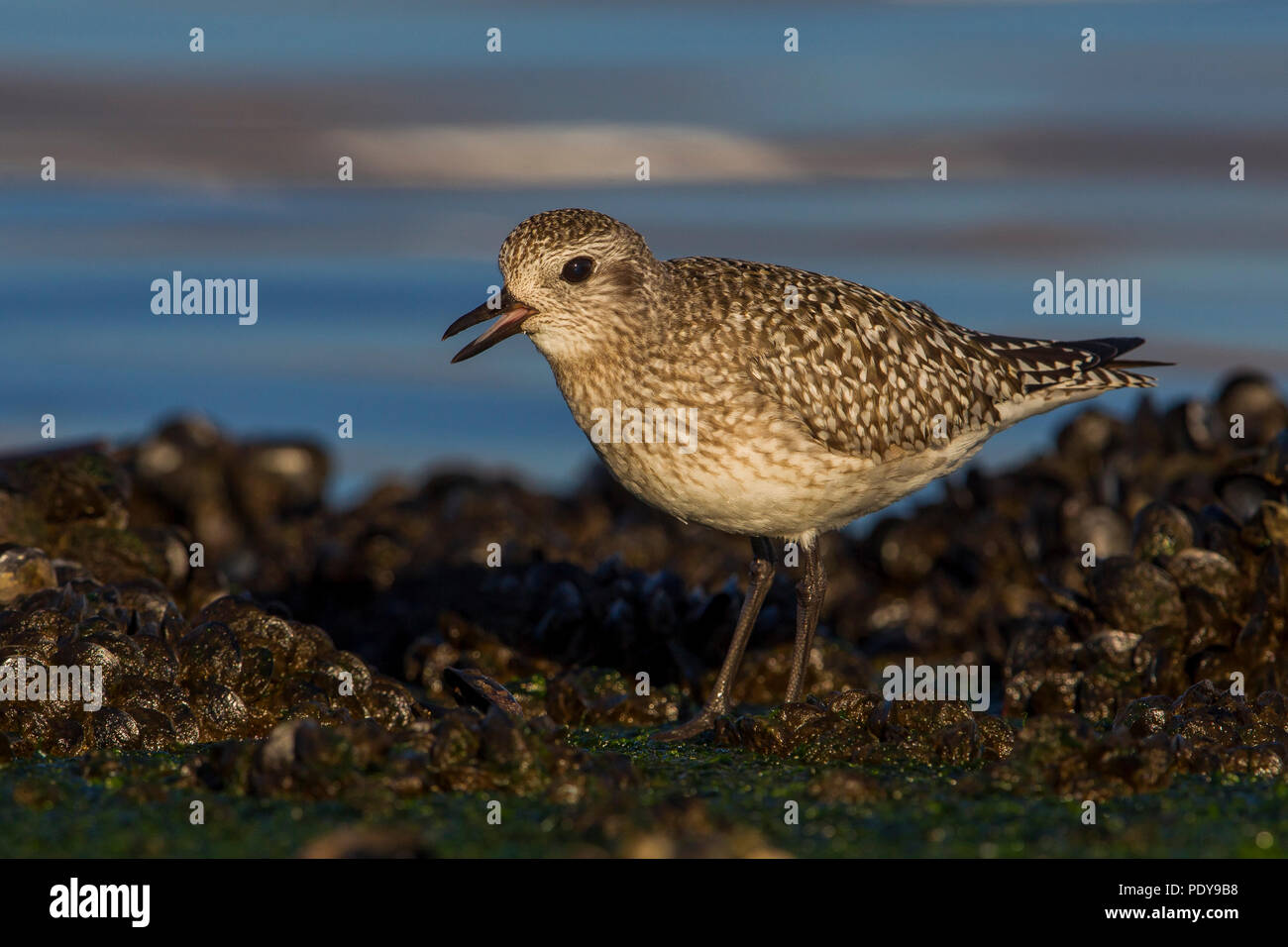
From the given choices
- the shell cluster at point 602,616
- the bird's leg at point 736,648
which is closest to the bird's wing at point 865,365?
the bird's leg at point 736,648

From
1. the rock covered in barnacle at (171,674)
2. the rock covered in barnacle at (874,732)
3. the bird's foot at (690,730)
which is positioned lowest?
the bird's foot at (690,730)

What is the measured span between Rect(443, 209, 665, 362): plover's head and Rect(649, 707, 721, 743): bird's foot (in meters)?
2.14

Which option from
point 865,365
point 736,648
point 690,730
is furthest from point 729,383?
point 690,730

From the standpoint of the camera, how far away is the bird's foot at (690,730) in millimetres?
7346

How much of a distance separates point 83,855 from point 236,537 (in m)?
9.34

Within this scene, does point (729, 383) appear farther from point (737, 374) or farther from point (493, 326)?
point (493, 326)

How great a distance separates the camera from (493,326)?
781cm

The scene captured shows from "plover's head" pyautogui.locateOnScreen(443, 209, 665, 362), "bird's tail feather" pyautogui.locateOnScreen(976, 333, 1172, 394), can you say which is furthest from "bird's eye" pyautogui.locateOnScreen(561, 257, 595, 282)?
"bird's tail feather" pyautogui.locateOnScreen(976, 333, 1172, 394)

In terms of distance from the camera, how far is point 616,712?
8.08m

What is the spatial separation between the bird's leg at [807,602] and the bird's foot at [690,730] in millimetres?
831

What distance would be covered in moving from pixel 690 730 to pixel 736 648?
3.37 ft

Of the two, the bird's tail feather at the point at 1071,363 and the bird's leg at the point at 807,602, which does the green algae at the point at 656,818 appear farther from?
the bird's tail feather at the point at 1071,363

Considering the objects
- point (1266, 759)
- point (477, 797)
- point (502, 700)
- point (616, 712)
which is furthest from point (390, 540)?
point (1266, 759)
